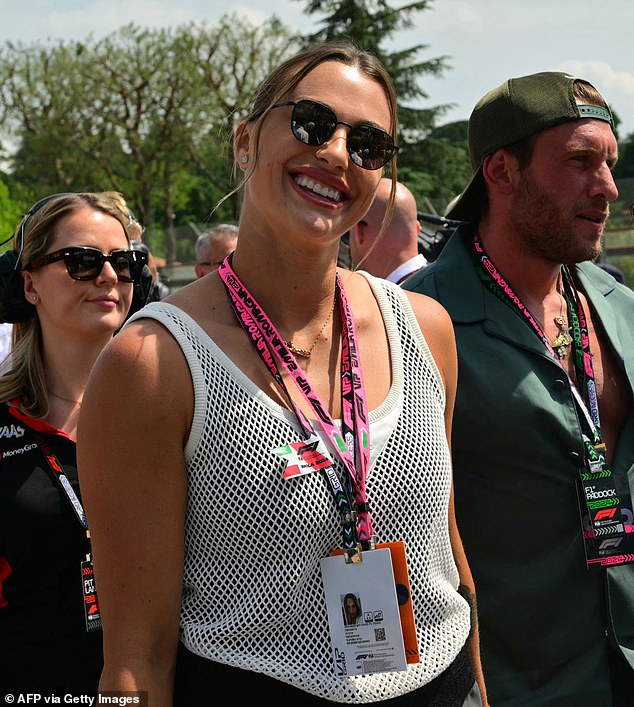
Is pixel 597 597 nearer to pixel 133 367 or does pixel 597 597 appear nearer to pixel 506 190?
pixel 506 190

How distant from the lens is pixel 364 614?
6.09 ft

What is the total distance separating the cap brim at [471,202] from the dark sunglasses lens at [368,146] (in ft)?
4.69

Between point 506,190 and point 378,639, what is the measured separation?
1940 mm

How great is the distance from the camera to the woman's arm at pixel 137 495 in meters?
1.74

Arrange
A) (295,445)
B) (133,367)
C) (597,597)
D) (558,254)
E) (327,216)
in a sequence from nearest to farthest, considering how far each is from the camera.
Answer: (133,367), (295,445), (327,216), (597,597), (558,254)

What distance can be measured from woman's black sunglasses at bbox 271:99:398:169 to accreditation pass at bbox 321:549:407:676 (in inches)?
34.3

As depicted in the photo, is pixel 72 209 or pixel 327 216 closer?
pixel 327 216

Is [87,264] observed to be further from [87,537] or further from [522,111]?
[522,111]

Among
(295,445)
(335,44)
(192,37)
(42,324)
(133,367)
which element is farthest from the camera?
(192,37)

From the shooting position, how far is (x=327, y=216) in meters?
2.00

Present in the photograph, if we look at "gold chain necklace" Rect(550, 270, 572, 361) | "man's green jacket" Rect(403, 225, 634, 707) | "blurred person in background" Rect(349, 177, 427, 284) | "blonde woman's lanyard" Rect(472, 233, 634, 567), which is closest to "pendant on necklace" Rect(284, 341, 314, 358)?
"man's green jacket" Rect(403, 225, 634, 707)

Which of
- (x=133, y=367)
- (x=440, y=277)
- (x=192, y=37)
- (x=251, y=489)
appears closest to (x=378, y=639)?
(x=251, y=489)

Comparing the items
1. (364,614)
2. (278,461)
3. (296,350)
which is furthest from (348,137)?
(364,614)

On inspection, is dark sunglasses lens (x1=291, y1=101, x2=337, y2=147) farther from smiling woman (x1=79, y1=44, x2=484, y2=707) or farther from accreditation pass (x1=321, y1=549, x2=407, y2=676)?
accreditation pass (x1=321, y1=549, x2=407, y2=676)
